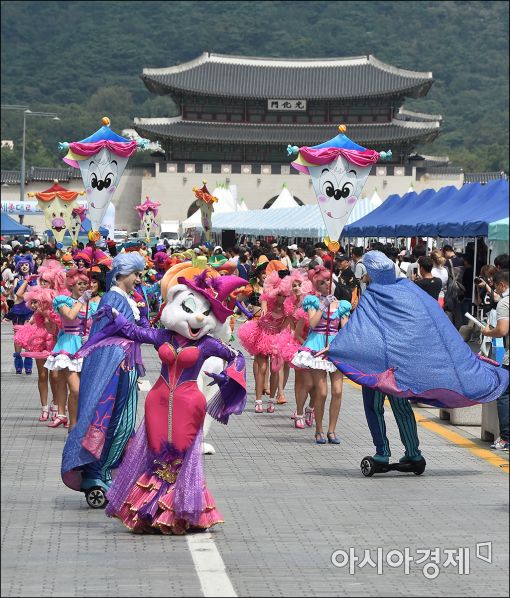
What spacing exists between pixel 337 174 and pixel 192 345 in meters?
6.62

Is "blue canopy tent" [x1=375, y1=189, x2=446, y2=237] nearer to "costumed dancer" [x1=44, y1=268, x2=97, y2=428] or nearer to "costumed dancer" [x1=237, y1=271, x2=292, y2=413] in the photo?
"costumed dancer" [x1=237, y1=271, x2=292, y2=413]

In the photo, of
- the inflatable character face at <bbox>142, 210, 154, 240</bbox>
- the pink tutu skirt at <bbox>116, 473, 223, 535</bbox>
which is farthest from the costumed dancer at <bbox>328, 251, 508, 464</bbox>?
the inflatable character face at <bbox>142, 210, 154, 240</bbox>

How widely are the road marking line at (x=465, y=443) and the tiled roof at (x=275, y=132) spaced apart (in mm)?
63177

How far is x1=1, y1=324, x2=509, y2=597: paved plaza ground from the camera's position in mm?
6750

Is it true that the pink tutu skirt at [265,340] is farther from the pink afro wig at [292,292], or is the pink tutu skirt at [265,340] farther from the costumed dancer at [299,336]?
the pink afro wig at [292,292]

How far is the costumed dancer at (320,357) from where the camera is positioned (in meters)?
12.2

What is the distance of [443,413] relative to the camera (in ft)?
46.1

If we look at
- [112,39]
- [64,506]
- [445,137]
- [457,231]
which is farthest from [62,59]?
[64,506]

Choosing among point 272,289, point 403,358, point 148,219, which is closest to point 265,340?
point 272,289

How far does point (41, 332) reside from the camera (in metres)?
13.6

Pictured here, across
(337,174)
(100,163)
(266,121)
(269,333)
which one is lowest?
(269,333)

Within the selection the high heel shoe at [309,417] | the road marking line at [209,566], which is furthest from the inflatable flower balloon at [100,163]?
the road marking line at [209,566]

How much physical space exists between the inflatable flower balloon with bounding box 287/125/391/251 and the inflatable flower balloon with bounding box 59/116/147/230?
2.22m

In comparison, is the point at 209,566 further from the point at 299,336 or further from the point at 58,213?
the point at 58,213
